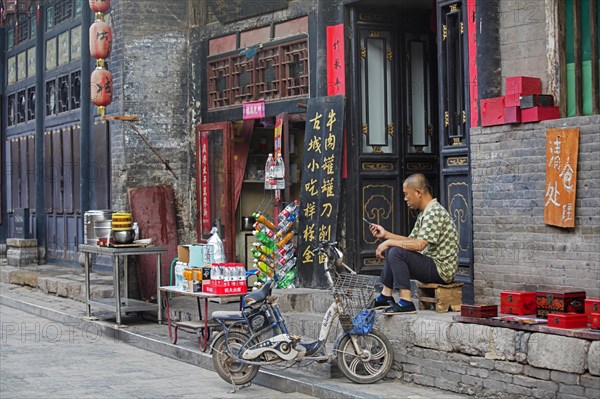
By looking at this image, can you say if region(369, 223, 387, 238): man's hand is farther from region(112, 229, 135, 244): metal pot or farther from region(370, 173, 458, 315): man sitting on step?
region(112, 229, 135, 244): metal pot

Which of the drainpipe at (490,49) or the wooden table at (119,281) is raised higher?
the drainpipe at (490,49)

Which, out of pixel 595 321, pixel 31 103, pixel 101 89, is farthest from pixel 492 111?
pixel 31 103

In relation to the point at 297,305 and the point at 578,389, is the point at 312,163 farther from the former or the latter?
the point at 578,389

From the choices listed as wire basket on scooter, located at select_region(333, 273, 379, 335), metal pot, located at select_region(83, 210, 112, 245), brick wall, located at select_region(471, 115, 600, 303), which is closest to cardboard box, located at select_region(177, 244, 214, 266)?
metal pot, located at select_region(83, 210, 112, 245)

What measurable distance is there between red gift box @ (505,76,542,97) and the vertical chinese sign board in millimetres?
3726

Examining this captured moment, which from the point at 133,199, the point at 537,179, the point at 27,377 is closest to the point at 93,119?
the point at 133,199

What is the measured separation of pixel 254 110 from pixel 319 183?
2.40 m

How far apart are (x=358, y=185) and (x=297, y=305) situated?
73.3 inches

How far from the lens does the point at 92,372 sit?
35.8ft

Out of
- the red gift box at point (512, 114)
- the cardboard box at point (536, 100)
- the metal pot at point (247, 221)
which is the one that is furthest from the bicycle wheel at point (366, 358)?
the metal pot at point (247, 221)

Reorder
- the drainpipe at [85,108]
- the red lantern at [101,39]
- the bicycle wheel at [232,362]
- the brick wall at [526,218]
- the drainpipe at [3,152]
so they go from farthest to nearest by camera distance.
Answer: the drainpipe at [3,152], the drainpipe at [85,108], the red lantern at [101,39], the bicycle wheel at [232,362], the brick wall at [526,218]

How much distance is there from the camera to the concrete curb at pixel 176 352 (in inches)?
369

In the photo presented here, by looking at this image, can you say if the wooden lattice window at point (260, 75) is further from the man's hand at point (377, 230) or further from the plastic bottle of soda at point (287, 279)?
the man's hand at point (377, 230)

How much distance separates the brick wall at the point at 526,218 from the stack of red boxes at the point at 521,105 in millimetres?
94
